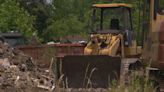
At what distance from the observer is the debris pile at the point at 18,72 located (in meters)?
16.3

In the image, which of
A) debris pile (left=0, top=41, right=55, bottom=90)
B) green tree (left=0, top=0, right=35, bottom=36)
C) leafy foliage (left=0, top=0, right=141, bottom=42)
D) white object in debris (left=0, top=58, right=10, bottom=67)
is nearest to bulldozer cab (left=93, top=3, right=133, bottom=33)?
debris pile (left=0, top=41, right=55, bottom=90)

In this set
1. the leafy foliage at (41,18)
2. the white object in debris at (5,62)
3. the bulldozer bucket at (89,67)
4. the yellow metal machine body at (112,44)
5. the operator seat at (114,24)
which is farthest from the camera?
the leafy foliage at (41,18)

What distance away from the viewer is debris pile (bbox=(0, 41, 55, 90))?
53.5 ft

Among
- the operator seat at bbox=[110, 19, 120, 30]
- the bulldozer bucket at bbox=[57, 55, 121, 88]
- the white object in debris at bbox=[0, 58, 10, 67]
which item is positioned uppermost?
the operator seat at bbox=[110, 19, 120, 30]

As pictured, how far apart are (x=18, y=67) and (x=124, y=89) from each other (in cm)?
1246

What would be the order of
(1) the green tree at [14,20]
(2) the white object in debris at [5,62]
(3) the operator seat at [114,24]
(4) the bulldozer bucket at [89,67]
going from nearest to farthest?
(4) the bulldozer bucket at [89,67], (2) the white object in debris at [5,62], (3) the operator seat at [114,24], (1) the green tree at [14,20]

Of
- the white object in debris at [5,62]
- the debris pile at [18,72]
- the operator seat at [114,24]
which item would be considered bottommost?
the debris pile at [18,72]

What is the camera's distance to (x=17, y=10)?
150 ft

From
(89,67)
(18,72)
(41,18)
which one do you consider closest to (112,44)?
(18,72)

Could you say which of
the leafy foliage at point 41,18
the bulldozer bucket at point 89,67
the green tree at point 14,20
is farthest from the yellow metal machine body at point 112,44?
the green tree at point 14,20

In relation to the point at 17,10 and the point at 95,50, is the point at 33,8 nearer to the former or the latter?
the point at 17,10

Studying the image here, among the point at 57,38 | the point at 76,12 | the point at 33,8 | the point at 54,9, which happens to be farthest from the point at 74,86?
the point at 76,12

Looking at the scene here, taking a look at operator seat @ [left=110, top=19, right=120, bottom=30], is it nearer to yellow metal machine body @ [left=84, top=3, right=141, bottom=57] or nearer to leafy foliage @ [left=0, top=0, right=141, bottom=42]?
yellow metal machine body @ [left=84, top=3, right=141, bottom=57]

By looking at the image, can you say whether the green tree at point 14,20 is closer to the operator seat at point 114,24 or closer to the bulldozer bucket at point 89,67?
the operator seat at point 114,24
